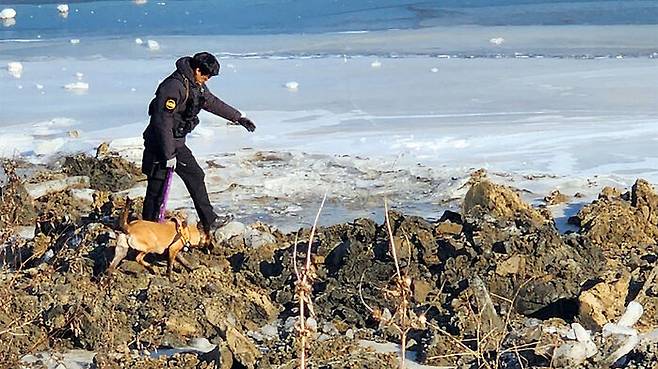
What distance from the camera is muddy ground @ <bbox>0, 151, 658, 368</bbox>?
4984 mm

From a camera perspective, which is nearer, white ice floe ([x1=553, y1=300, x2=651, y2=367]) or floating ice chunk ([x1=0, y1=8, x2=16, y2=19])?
white ice floe ([x1=553, y1=300, x2=651, y2=367])

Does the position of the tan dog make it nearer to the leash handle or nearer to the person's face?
the leash handle

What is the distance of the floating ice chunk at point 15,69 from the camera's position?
16.5 m

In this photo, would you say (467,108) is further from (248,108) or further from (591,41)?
(591,41)

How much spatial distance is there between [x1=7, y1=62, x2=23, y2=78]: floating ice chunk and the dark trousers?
962 centimetres

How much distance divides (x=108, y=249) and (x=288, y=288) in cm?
121

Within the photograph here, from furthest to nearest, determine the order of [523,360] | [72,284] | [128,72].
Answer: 1. [128,72]
2. [72,284]
3. [523,360]

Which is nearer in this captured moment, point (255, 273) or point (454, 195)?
point (255, 273)

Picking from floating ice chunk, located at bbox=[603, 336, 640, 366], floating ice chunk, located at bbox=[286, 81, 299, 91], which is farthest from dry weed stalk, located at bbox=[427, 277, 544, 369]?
floating ice chunk, located at bbox=[286, 81, 299, 91]

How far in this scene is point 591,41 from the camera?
1705cm

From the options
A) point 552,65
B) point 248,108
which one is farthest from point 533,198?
point 552,65

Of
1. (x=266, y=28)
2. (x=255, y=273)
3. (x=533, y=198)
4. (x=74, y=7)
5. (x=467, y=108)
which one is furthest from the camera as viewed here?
(x=74, y=7)

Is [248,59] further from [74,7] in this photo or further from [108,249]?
[74,7]

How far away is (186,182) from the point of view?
7.40 meters
